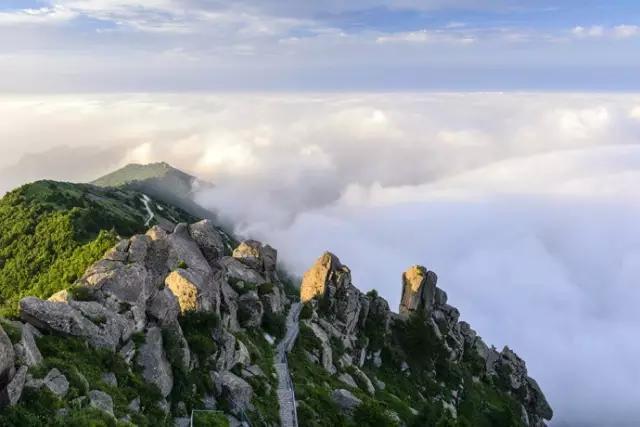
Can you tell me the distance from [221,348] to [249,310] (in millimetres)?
16844

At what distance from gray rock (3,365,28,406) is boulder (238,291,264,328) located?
35.3 meters

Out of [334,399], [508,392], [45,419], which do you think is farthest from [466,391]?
[45,419]

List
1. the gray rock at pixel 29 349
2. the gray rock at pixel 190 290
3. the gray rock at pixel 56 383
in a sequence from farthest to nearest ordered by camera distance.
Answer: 1. the gray rock at pixel 190 290
2. the gray rock at pixel 29 349
3. the gray rock at pixel 56 383

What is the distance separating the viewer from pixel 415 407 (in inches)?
2682

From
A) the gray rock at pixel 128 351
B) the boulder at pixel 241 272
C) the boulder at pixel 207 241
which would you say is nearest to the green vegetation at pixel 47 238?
the boulder at pixel 241 272

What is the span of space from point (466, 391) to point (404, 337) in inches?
493

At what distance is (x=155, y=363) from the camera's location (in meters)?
35.7

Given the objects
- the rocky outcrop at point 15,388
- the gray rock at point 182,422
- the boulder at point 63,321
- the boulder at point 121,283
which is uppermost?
the boulder at point 121,283

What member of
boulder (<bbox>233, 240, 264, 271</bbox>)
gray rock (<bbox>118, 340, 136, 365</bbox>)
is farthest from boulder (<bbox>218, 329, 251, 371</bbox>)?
boulder (<bbox>233, 240, 264, 271</bbox>)

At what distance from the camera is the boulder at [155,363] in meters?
34.7

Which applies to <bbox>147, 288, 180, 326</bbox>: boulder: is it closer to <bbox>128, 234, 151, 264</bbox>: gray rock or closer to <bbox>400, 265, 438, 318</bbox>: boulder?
<bbox>128, 234, 151, 264</bbox>: gray rock

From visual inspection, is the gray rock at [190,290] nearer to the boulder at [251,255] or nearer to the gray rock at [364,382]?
the gray rock at [364,382]

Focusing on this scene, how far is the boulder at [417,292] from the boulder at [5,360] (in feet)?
262

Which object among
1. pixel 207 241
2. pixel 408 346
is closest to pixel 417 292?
pixel 408 346
